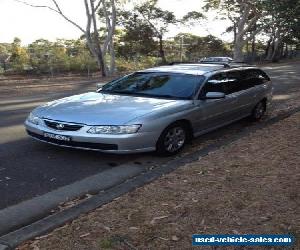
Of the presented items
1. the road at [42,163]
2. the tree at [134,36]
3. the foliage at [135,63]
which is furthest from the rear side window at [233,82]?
the tree at [134,36]

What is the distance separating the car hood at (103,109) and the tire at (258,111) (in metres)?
2.94

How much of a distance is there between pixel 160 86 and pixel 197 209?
11.9ft

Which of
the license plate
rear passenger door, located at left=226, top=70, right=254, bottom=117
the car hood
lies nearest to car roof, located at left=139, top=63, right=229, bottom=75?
rear passenger door, located at left=226, top=70, right=254, bottom=117

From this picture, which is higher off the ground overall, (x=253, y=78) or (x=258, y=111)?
(x=253, y=78)

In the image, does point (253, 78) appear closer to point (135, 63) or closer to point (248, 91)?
point (248, 91)

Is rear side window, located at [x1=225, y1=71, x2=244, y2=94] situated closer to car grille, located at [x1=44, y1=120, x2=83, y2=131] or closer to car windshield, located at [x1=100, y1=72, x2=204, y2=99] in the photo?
car windshield, located at [x1=100, y1=72, x2=204, y2=99]

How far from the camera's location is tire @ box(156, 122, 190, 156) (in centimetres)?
703

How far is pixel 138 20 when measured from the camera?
40938 millimetres

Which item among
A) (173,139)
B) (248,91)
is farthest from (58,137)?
(248,91)

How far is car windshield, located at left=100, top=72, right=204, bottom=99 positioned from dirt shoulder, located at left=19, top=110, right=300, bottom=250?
1.62m

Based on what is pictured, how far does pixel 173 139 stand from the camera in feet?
23.8

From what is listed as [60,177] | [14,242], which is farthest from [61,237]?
[60,177]

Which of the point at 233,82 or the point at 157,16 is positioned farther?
the point at 157,16

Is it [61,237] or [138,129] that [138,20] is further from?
[61,237]
